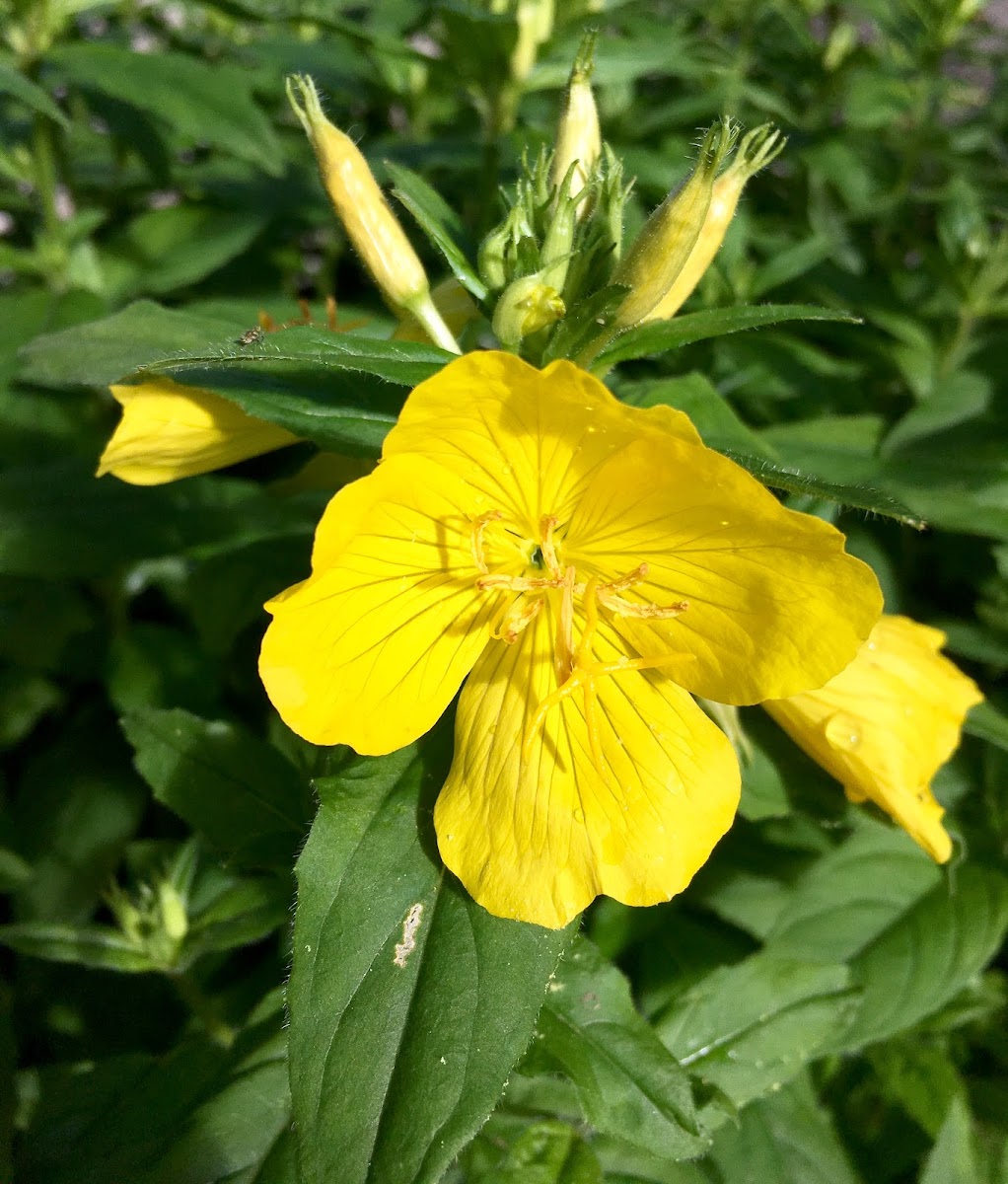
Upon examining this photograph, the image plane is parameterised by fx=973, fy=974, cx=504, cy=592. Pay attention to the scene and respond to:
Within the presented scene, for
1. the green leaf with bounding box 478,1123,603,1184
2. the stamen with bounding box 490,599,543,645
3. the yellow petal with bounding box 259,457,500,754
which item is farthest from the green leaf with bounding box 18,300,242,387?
the green leaf with bounding box 478,1123,603,1184

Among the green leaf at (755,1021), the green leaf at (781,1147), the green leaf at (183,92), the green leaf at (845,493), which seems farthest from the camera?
the green leaf at (183,92)

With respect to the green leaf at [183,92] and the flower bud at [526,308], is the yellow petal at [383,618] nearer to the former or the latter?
the flower bud at [526,308]

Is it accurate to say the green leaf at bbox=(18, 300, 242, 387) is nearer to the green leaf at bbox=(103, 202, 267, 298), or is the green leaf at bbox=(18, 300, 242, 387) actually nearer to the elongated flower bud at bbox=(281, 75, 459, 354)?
the elongated flower bud at bbox=(281, 75, 459, 354)

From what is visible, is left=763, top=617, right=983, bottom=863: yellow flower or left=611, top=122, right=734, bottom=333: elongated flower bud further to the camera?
left=763, top=617, right=983, bottom=863: yellow flower

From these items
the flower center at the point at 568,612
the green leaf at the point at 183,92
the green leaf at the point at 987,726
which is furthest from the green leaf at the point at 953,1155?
the green leaf at the point at 183,92

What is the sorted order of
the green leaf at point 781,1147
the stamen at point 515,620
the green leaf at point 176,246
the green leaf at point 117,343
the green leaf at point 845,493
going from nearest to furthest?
the green leaf at point 845,493 → the stamen at point 515,620 → the green leaf at point 117,343 → the green leaf at point 781,1147 → the green leaf at point 176,246

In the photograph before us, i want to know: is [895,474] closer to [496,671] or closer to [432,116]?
[496,671]

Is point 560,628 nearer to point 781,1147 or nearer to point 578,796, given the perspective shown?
point 578,796
